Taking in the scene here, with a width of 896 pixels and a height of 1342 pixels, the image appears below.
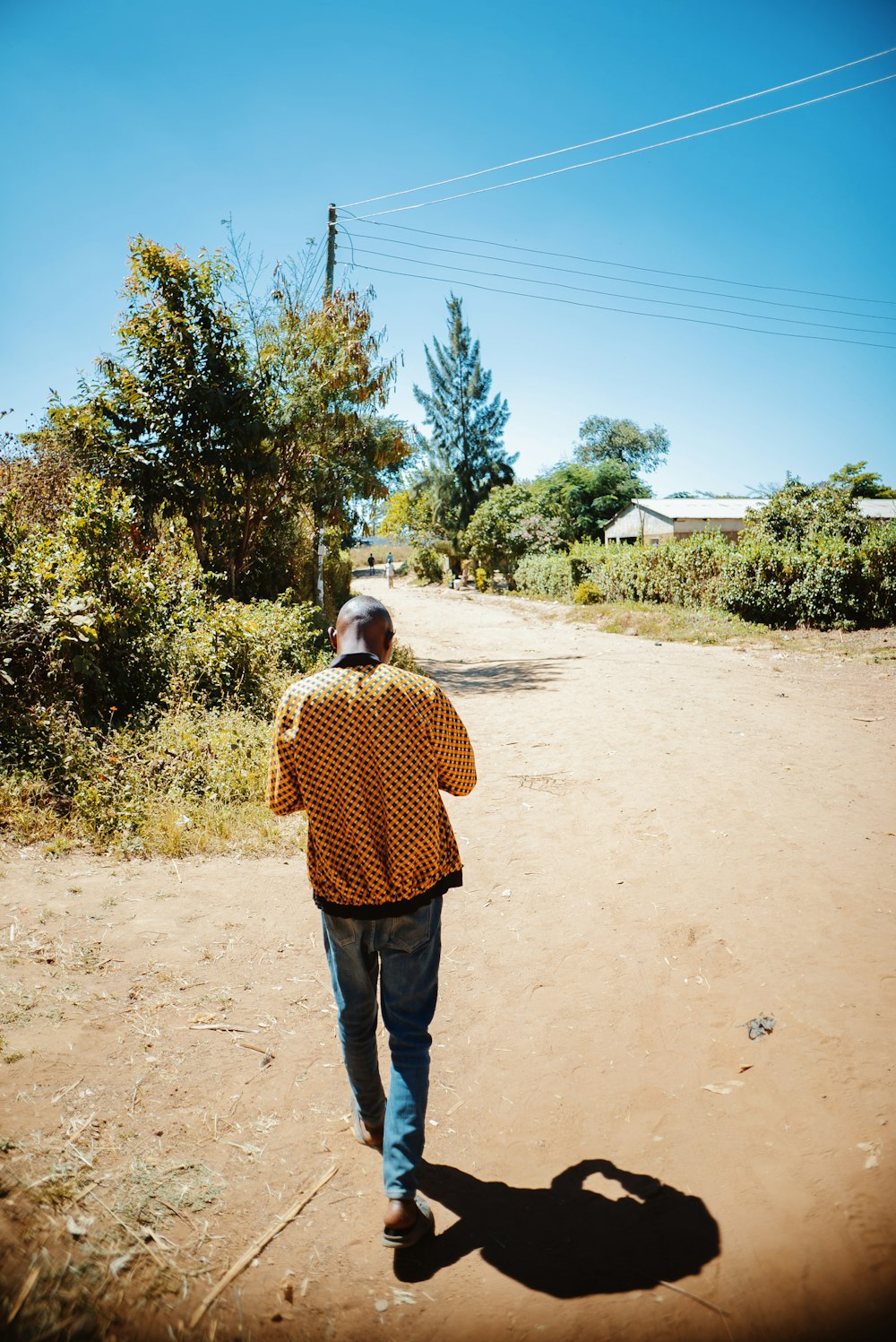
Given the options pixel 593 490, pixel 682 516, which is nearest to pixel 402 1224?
pixel 682 516

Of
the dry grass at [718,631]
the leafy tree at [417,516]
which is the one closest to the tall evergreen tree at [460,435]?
the leafy tree at [417,516]

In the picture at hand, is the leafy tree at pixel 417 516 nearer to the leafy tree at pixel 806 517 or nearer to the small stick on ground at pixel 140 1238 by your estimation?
the leafy tree at pixel 806 517

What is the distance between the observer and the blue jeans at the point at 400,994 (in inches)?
86.4

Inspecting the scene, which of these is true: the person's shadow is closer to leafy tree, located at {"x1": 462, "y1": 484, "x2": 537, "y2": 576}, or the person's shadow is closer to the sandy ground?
the sandy ground

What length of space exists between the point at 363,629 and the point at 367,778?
46 centimetres

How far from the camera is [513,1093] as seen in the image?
3016 millimetres

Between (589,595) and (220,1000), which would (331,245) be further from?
(220,1000)

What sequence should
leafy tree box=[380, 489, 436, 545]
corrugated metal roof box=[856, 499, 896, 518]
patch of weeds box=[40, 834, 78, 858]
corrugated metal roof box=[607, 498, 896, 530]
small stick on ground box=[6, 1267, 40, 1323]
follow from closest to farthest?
small stick on ground box=[6, 1267, 40, 1323] < patch of weeds box=[40, 834, 78, 858] < corrugated metal roof box=[607, 498, 896, 530] < corrugated metal roof box=[856, 499, 896, 518] < leafy tree box=[380, 489, 436, 545]

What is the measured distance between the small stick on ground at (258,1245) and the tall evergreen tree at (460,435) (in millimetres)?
43196

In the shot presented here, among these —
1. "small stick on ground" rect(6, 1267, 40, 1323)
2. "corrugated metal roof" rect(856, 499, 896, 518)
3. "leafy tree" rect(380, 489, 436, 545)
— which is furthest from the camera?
"leafy tree" rect(380, 489, 436, 545)

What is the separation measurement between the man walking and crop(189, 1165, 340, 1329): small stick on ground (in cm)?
38

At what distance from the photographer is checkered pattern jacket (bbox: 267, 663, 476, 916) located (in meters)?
2.16

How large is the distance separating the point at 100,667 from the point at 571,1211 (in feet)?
20.1

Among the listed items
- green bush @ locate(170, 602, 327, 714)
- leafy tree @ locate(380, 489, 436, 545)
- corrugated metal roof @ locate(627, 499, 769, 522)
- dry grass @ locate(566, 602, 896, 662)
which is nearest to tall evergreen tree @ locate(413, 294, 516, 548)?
leafy tree @ locate(380, 489, 436, 545)
